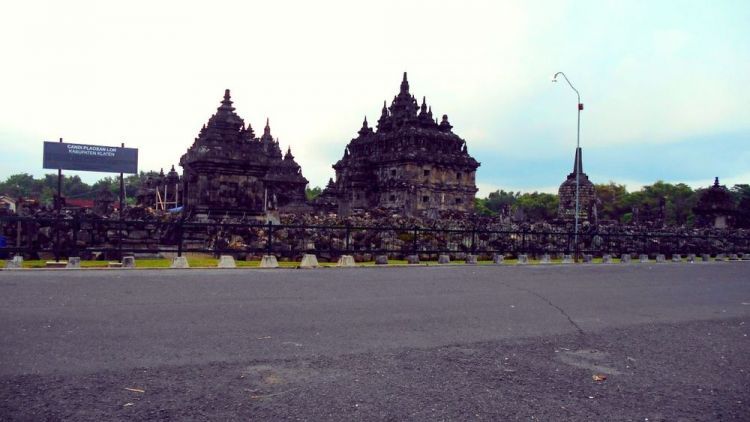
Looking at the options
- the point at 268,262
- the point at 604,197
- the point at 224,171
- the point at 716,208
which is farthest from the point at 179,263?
the point at 604,197

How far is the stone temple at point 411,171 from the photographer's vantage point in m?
59.2

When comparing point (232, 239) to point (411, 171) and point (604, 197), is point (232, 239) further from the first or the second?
point (604, 197)

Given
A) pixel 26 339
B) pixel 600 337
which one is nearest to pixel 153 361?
pixel 26 339

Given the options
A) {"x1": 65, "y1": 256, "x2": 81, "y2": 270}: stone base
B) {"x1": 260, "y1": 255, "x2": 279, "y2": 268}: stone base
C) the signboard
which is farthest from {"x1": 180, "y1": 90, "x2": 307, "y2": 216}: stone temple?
{"x1": 65, "y1": 256, "x2": 81, "y2": 270}: stone base

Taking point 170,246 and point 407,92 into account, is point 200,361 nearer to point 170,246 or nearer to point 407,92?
point 170,246

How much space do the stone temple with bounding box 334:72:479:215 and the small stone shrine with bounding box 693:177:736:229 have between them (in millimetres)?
22651

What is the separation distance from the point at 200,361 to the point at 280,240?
12.0 metres

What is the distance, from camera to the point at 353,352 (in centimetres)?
626

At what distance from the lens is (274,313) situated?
27.6 ft

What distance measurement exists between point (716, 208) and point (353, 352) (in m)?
46.6

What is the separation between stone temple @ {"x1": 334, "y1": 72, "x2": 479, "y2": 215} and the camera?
2331 inches

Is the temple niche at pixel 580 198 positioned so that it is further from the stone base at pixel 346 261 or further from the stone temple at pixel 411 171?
the stone base at pixel 346 261

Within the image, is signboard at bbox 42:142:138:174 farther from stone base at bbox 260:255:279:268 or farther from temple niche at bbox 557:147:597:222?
temple niche at bbox 557:147:597:222

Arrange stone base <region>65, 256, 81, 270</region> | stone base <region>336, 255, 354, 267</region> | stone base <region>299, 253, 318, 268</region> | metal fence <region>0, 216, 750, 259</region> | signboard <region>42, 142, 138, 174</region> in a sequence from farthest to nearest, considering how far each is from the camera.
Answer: signboard <region>42, 142, 138, 174</region> → stone base <region>336, 255, 354, 267</region> → stone base <region>299, 253, 318, 268</region> → metal fence <region>0, 216, 750, 259</region> → stone base <region>65, 256, 81, 270</region>
